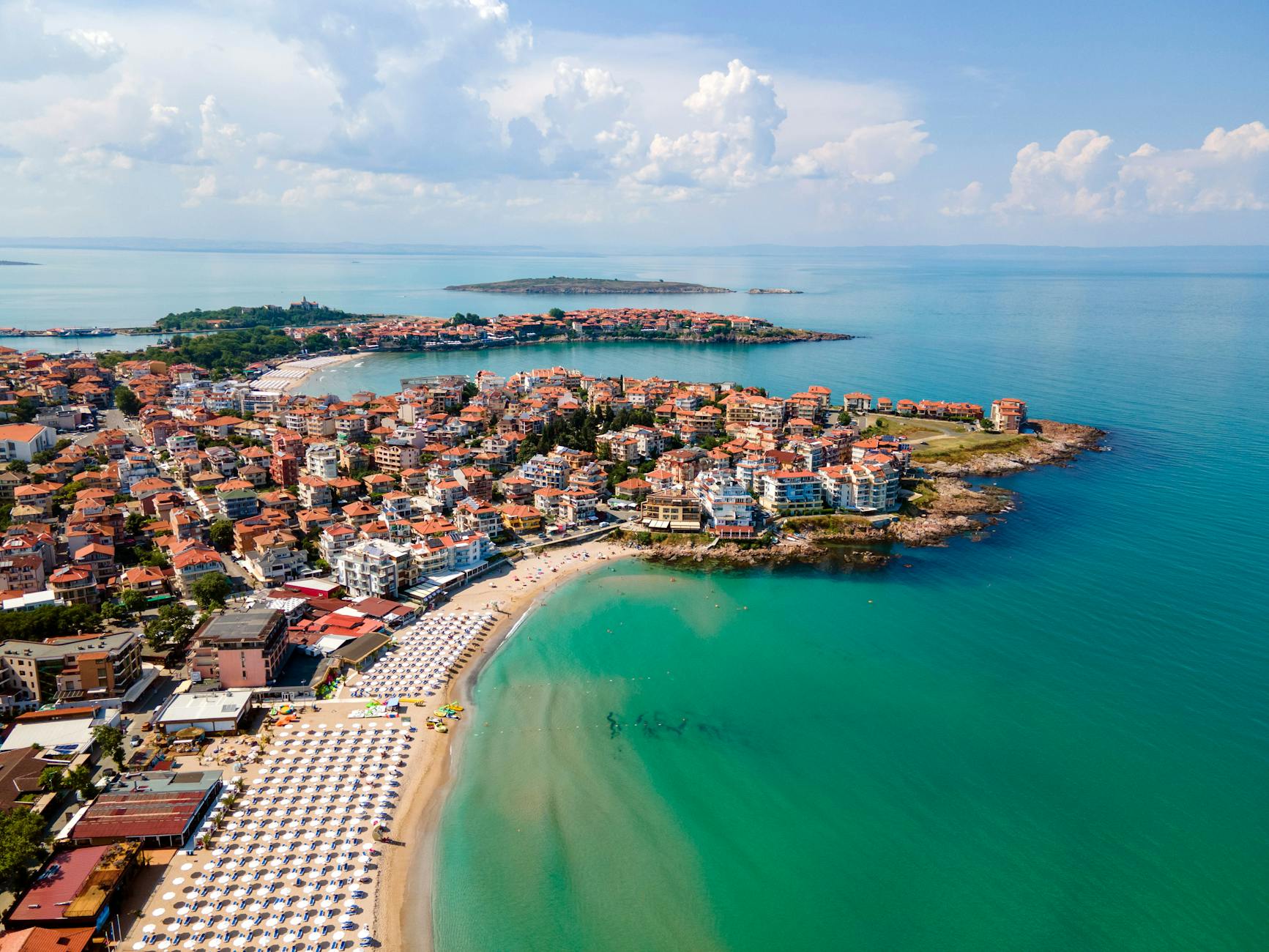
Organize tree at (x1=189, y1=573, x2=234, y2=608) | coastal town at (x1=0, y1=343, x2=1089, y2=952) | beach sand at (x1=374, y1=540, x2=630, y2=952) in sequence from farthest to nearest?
tree at (x1=189, y1=573, x2=234, y2=608)
coastal town at (x1=0, y1=343, x2=1089, y2=952)
beach sand at (x1=374, y1=540, x2=630, y2=952)

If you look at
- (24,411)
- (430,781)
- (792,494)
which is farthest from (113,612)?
(24,411)

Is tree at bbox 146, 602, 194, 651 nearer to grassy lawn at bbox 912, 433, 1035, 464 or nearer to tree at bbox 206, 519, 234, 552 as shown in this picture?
tree at bbox 206, 519, 234, 552

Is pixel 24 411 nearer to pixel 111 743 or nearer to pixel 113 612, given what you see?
pixel 113 612

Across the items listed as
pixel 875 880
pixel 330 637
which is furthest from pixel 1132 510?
pixel 330 637

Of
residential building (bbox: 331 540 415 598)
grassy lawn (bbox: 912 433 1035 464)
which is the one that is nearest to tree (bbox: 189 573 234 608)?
residential building (bbox: 331 540 415 598)

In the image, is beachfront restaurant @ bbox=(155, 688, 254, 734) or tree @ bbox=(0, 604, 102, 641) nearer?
beachfront restaurant @ bbox=(155, 688, 254, 734)

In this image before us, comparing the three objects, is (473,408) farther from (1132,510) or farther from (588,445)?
(1132,510)
